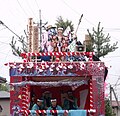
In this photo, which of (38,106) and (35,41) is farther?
(35,41)

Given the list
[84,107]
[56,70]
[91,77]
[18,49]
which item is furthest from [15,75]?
[18,49]

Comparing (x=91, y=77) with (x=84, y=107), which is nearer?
(x=91, y=77)

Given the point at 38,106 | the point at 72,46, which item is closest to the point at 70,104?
the point at 38,106

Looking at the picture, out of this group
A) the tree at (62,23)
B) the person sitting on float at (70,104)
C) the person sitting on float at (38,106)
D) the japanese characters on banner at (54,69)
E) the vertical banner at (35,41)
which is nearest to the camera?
the japanese characters on banner at (54,69)

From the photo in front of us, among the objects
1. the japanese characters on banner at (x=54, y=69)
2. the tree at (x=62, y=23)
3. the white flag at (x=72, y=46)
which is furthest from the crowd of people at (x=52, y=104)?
the tree at (x=62, y=23)

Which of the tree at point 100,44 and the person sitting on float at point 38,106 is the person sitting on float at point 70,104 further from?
the tree at point 100,44

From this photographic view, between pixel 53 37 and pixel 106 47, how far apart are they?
57.0 feet

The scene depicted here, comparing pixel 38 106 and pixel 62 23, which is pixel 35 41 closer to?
pixel 38 106

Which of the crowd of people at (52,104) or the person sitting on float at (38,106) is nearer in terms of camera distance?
the person sitting on float at (38,106)

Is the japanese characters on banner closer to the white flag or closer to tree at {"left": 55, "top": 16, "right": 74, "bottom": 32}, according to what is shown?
the white flag

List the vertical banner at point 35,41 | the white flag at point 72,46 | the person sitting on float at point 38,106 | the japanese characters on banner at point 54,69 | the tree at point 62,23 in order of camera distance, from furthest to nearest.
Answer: the tree at point 62,23
the vertical banner at point 35,41
the white flag at point 72,46
the person sitting on float at point 38,106
the japanese characters on banner at point 54,69

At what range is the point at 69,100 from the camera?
585 inches

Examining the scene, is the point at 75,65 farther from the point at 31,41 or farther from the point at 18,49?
the point at 18,49

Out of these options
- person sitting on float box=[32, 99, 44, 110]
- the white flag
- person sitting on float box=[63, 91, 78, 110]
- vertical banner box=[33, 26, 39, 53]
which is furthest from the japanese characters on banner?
vertical banner box=[33, 26, 39, 53]
